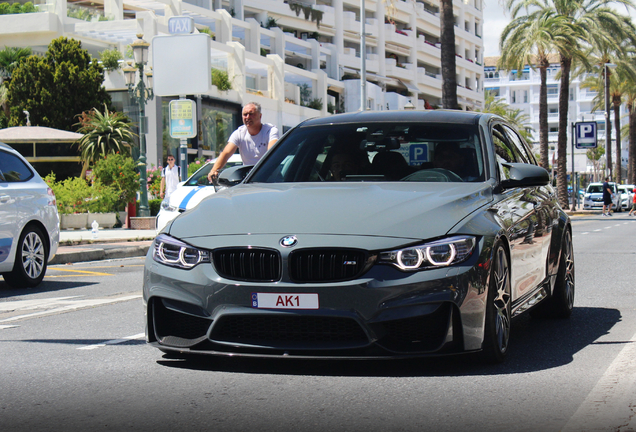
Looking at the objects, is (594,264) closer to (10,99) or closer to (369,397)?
(369,397)

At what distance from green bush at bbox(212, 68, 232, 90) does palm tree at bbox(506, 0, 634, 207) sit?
14611mm

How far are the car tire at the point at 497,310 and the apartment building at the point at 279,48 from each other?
27.5 m

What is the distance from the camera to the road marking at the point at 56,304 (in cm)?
Result: 822

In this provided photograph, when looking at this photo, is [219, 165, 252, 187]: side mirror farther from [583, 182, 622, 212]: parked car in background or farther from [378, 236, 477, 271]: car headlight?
[583, 182, 622, 212]: parked car in background

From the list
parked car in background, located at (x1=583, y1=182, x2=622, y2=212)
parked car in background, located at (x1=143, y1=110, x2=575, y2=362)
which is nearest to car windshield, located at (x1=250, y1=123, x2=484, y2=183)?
parked car in background, located at (x1=143, y1=110, x2=575, y2=362)

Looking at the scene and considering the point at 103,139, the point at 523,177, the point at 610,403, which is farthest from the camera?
Answer: the point at 103,139

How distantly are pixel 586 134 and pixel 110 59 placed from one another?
2991cm

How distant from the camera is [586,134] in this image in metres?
56.1

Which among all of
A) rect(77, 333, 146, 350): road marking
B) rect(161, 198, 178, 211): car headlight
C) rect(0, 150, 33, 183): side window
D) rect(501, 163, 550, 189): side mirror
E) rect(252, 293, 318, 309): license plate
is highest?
rect(0, 150, 33, 183): side window

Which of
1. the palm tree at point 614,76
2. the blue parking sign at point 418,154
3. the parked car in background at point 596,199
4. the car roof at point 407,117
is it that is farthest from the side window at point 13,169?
the parked car in background at point 596,199

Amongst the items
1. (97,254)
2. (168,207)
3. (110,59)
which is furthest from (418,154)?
(110,59)

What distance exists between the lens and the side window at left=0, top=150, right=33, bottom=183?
10344mm

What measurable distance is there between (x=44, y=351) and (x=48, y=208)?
201 inches

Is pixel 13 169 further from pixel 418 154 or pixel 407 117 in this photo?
pixel 418 154
